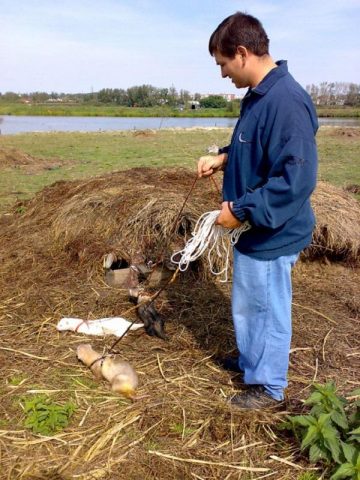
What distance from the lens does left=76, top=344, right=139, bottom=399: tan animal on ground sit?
337 centimetres

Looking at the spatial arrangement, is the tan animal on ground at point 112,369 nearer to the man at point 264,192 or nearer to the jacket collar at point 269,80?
the man at point 264,192

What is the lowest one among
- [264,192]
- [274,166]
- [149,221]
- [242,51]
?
[149,221]

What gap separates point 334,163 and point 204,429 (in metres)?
14.8

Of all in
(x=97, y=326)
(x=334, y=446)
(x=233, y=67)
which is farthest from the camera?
(x=97, y=326)

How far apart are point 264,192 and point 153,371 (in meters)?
1.65

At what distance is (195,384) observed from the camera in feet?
11.5

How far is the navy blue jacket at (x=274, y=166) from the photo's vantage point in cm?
267

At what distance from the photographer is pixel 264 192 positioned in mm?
2693

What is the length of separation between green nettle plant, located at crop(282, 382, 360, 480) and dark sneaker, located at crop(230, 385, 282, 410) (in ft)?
1.40

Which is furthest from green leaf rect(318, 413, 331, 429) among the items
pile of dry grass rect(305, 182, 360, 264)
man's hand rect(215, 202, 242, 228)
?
pile of dry grass rect(305, 182, 360, 264)

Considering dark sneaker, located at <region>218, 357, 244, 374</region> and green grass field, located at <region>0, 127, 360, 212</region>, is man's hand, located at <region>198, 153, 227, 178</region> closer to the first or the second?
dark sneaker, located at <region>218, 357, 244, 374</region>

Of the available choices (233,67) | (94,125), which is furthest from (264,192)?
(94,125)

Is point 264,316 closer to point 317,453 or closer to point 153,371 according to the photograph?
point 317,453

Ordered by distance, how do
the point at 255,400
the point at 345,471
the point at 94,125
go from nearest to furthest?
the point at 345,471
the point at 255,400
the point at 94,125
